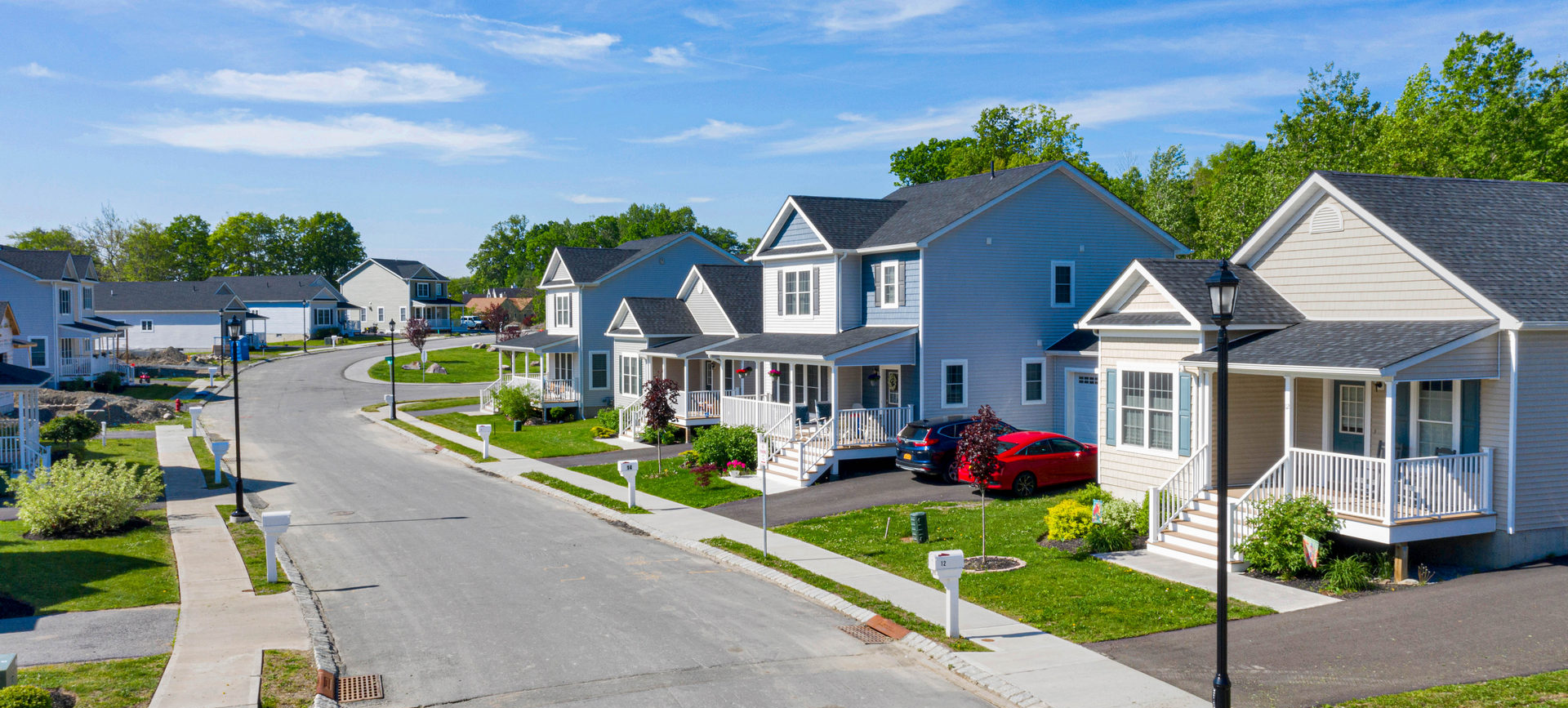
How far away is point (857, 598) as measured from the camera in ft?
48.8

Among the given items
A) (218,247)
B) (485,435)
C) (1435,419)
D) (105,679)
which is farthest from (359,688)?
(218,247)

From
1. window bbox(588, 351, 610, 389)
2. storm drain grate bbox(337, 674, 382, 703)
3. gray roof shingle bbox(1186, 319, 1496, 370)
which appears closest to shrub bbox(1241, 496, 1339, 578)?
gray roof shingle bbox(1186, 319, 1496, 370)

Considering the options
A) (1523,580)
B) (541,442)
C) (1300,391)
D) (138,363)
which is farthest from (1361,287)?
(138,363)

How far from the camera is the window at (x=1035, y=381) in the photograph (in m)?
29.6

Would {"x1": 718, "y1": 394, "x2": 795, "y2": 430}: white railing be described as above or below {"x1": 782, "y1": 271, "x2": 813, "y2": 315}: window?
below

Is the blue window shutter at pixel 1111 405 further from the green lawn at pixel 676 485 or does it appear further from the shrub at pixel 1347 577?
the green lawn at pixel 676 485

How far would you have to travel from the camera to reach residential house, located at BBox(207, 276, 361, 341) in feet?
283

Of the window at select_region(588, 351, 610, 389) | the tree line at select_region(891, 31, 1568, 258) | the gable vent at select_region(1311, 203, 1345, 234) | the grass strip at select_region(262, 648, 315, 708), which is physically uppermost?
the tree line at select_region(891, 31, 1568, 258)

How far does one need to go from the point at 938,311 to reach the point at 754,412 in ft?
20.8

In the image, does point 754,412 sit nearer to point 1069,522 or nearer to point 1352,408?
point 1069,522

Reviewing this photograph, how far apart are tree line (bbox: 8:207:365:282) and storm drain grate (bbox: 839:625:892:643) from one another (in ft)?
375

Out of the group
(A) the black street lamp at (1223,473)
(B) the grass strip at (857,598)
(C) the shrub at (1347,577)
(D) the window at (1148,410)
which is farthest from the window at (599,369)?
(A) the black street lamp at (1223,473)

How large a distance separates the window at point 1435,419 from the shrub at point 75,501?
944 inches

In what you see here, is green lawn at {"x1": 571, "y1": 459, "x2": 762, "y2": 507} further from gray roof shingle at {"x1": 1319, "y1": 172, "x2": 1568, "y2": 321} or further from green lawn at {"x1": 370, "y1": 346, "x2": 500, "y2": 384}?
green lawn at {"x1": 370, "y1": 346, "x2": 500, "y2": 384}
